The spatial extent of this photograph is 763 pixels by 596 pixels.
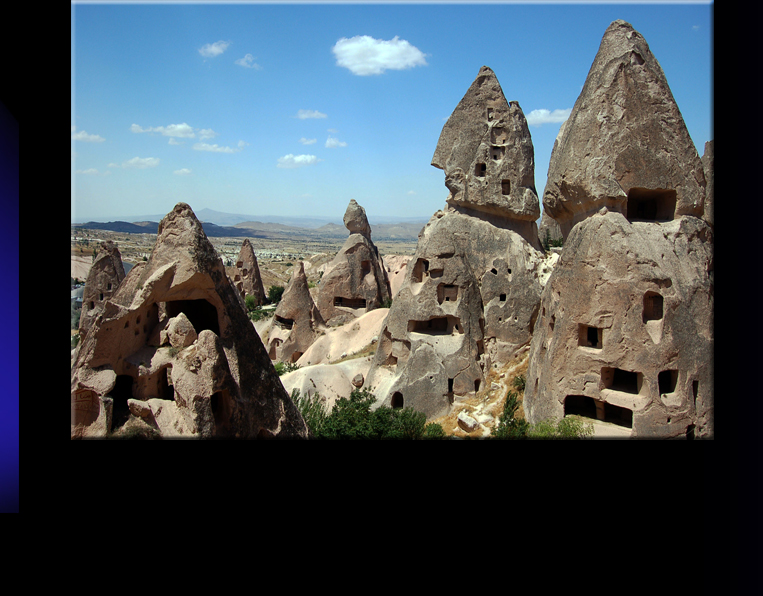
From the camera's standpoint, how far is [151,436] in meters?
4.97

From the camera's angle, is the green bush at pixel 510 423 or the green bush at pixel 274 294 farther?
the green bush at pixel 274 294

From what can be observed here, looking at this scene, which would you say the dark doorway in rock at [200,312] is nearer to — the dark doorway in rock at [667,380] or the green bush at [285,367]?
the dark doorway in rock at [667,380]

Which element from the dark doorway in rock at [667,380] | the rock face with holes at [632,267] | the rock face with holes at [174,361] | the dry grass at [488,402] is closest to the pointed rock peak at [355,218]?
the dry grass at [488,402]

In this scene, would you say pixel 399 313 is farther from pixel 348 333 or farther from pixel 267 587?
pixel 267 587

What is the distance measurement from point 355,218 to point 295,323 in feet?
19.8

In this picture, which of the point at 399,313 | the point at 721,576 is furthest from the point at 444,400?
the point at 721,576

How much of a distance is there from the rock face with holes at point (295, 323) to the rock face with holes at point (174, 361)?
1250 cm

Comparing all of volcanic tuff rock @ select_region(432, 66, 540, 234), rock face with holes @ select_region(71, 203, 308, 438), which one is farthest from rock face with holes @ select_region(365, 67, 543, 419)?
rock face with holes @ select_region(71, 203, 308, 438)

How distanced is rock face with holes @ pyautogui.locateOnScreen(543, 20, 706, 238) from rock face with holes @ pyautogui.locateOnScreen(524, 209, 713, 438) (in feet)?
1.29

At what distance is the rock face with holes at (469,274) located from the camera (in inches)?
457

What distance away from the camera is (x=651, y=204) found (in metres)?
9.17

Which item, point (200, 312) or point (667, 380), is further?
point (667, 380)

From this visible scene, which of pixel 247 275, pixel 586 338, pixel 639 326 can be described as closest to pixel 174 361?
pixel 586 338

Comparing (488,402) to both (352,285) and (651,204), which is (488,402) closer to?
(651,204)
